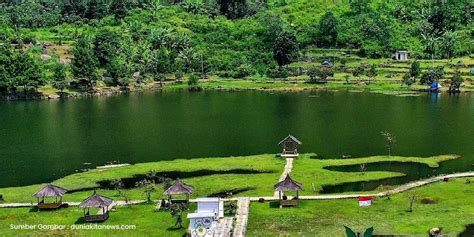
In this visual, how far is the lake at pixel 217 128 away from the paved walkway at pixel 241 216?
59.8 ft

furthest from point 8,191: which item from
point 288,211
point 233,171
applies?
point 288,211

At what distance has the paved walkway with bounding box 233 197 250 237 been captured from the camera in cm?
6147

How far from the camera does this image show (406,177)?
8550 centimetres

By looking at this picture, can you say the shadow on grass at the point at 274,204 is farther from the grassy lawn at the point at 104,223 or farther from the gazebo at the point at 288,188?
the grassy lawn at the point at 104,223

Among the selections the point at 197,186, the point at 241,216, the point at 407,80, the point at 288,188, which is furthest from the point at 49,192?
the point at 407,80

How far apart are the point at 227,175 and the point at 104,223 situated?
26377 millimetres

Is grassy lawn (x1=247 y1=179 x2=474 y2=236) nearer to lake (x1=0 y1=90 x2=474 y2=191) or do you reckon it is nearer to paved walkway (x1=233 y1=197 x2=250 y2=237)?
paved walkway (x1=233 y1=197 x2=250 y2=237)

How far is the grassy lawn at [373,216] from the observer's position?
61.3 m

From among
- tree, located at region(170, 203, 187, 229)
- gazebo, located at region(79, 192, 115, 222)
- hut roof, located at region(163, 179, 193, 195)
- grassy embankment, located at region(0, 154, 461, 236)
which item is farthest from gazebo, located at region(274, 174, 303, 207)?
gazebo, located at region(79, 192, 115, 222)

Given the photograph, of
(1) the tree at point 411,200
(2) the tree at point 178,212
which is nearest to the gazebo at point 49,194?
(2) the tree at point 178,212

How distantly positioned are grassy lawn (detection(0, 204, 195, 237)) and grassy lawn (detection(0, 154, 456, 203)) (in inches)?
229

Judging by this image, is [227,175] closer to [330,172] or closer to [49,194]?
[330,172]

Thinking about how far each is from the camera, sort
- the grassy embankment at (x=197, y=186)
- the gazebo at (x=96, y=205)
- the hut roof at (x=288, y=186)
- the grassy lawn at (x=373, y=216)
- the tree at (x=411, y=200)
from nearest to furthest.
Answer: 1. the grassy lawn at (x=373, y=216)
2. the grassy embankment at (x=197, y=186)
3. the gazebo at (x=96, y=205)
4. the tree at (x=411, y=200)
5. the hut roof at (x=288, y=186)

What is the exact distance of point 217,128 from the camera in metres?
126
